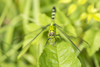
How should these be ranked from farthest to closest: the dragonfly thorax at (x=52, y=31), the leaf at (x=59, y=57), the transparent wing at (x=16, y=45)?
1. the transparent wing at (x=16, y=45)
2. the dragonfly thorax at (x=52, y=31)
3. the leaf at (x=59, y=57)

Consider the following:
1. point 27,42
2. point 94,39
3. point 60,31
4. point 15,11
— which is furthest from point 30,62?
point 15,11

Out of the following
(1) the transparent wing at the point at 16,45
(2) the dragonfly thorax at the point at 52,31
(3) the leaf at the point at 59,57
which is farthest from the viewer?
(1) the transparent wing at the point at 16,45

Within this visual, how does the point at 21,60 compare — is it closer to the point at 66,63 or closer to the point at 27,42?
the point at 27,42

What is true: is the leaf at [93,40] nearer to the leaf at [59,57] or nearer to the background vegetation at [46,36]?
the background vegetation at [46,36]

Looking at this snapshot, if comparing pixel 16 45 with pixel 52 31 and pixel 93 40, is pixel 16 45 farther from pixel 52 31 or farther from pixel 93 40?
pixel 93 40

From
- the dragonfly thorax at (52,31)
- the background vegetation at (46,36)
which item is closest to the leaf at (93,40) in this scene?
the background vegetation at (46,36)

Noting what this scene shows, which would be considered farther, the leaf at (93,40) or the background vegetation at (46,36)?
the leaf at (93,40)

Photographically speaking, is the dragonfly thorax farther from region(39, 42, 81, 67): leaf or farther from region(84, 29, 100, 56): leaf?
region(84, 29, 100, 56): leaf

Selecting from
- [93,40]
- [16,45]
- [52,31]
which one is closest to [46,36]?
[52,31]
